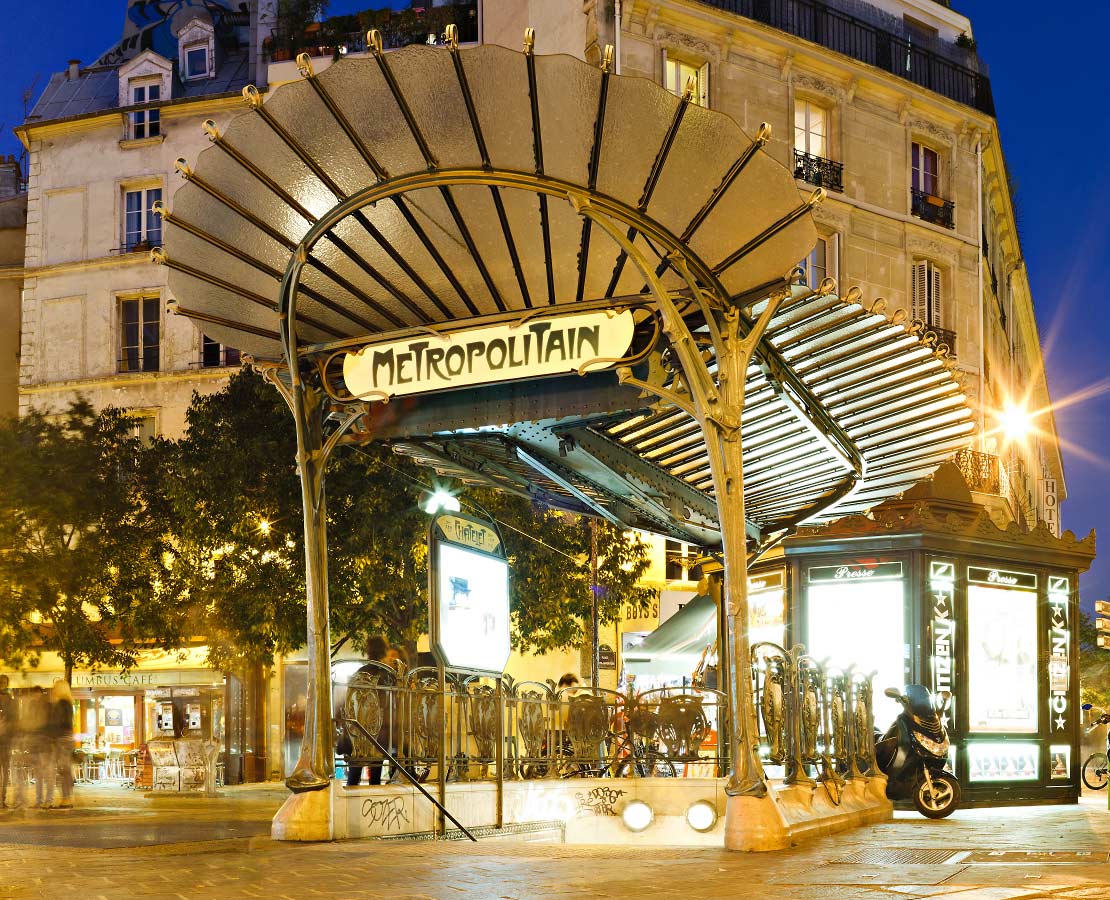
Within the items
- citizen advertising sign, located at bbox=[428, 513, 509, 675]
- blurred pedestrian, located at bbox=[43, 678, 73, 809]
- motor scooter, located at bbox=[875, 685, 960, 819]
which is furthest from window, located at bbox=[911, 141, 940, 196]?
citizen advertising sign, located at bbox=[428, 513, 509, 675]

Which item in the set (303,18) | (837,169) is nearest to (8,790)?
(837,169)

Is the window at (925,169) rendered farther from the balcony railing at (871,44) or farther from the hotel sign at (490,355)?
the hotel sign at (490,355)

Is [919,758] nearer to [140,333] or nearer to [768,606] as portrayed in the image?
[768,606]

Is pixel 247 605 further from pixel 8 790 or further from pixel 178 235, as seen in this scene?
pixel 178 235

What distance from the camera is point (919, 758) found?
1524 cm

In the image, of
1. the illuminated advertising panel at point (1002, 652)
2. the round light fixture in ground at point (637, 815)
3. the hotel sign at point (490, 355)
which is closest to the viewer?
the hotel sign at point (490, 355)

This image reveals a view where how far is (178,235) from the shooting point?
10.1 meters

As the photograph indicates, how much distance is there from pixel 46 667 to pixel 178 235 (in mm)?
28404

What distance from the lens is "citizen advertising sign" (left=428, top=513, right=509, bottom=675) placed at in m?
11.6

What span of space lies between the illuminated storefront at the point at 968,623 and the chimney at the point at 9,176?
33.5 metres

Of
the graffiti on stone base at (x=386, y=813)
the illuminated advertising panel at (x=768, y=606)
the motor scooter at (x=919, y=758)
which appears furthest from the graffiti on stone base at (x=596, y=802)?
the illuminated advertising panel at (x=768, y=606)

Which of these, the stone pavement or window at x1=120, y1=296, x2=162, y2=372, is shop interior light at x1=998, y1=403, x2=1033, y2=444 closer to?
the stone pavement

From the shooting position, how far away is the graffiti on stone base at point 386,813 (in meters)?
10.5

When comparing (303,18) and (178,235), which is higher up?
(303,18)
